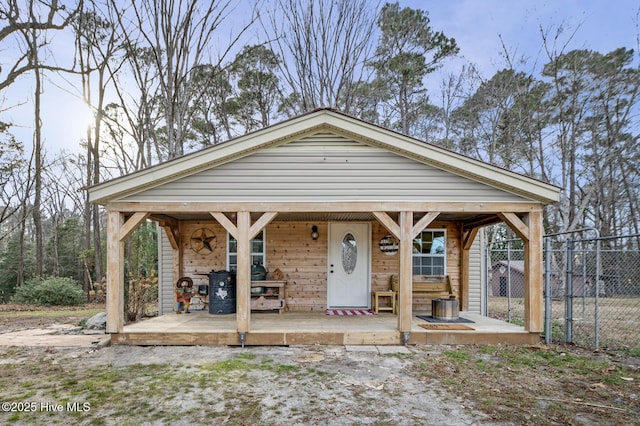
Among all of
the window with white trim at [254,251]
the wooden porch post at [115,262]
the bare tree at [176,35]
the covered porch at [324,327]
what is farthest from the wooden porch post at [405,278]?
the bare tree at [176,35]

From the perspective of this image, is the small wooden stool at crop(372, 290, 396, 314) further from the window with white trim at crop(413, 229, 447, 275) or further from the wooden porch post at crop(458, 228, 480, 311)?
the wooden porch post at crop(458, 228, 480, 311)

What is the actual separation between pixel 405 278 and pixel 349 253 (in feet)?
8.39

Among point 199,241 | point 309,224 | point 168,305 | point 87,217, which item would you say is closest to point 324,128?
point 309,224

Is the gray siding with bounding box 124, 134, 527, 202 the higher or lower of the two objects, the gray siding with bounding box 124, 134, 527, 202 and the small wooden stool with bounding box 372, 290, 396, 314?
the higher

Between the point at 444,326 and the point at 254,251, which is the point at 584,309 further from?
the point at 254,251

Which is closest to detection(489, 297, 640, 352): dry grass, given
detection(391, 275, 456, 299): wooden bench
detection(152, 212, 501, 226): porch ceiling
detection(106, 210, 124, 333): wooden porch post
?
detection(391, 275, 456, 299): wooden bench

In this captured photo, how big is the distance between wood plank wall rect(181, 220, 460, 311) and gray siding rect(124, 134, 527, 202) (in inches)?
94.0

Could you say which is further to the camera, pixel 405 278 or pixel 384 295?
pixel 384 295

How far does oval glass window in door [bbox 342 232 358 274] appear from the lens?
7.86 meters

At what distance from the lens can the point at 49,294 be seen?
11797mm

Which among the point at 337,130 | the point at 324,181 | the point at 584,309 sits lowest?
the point at 584,309

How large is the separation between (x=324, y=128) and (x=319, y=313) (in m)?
3.81

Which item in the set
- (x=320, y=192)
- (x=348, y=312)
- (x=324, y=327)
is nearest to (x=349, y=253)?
(x=348, y=312)

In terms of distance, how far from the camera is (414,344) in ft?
17.9
